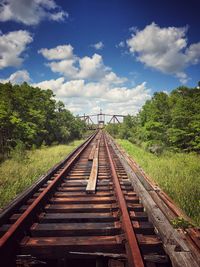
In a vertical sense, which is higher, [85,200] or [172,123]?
[172,123]

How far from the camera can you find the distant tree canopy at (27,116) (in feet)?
50.4

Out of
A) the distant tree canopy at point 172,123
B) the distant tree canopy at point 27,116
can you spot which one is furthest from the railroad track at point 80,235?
the distant tree canopy at point 172,123

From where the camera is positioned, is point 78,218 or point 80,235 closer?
point 80,235

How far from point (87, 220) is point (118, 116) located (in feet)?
455

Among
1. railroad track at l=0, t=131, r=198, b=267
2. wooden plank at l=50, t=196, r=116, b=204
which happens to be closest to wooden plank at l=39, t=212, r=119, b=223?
railroad track at l=0, t=131, r=198, b=267

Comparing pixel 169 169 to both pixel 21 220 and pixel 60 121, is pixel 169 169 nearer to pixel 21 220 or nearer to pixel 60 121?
pixel 21 220

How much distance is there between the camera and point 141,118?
2361 centimetres

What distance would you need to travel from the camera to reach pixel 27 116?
19812 millimetres

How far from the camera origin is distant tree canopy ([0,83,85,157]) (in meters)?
15.4

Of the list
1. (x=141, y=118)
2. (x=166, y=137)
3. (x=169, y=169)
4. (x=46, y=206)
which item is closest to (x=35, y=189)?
(x=46, y=206)

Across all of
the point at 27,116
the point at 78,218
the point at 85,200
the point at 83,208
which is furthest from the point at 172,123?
the point at 78,218

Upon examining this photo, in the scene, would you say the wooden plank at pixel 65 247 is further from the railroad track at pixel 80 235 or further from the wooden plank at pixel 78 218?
the wooden plank at pixel 78 218

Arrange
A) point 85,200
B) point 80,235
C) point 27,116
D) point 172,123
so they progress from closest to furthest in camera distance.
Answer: point 80,235 → point 85,200 → point 172,123 → point 27,116

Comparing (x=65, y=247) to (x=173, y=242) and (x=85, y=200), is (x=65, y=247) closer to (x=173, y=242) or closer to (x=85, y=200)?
(x=173, y=242)
